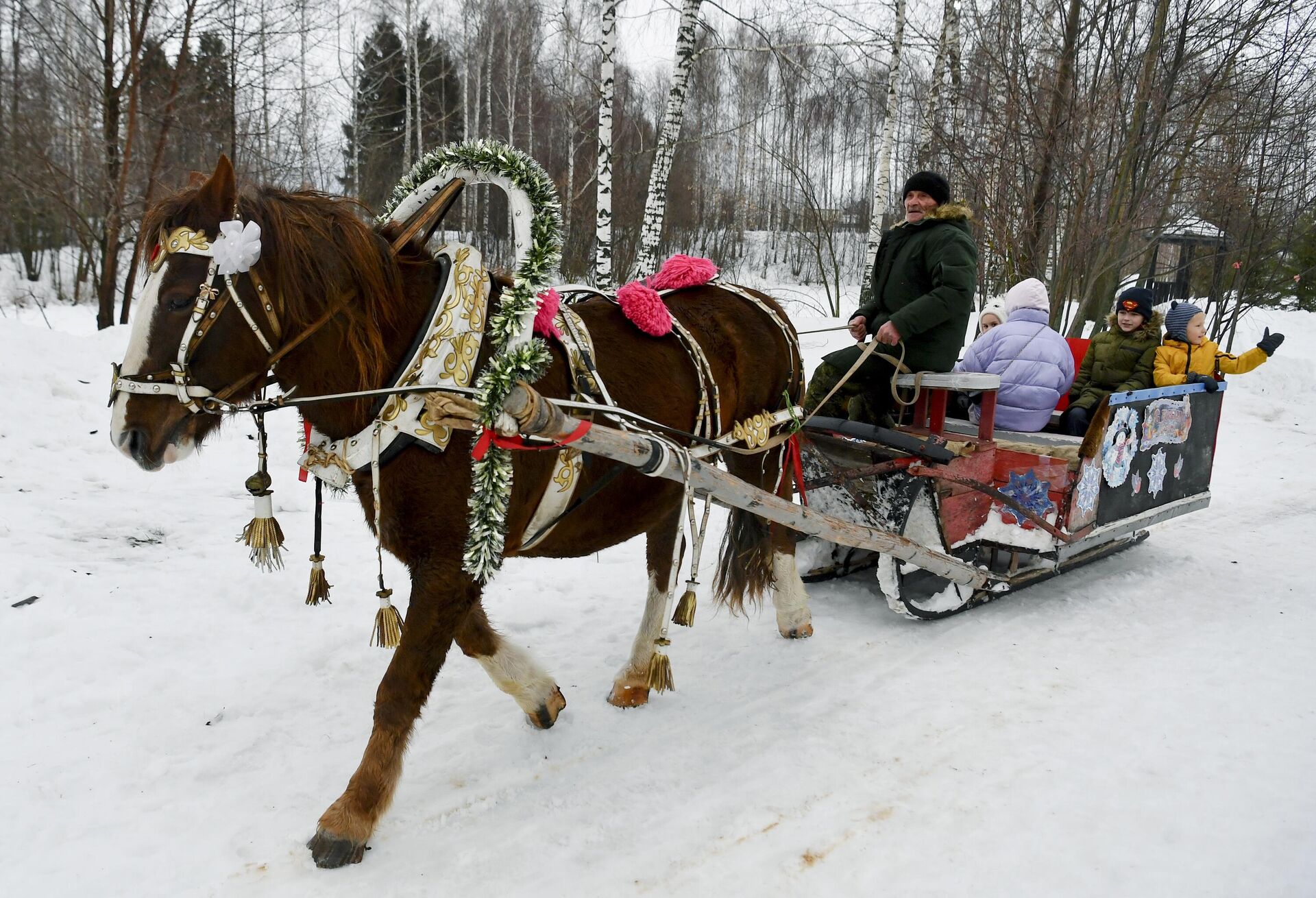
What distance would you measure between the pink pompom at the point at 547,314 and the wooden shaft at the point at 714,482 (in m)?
0.33

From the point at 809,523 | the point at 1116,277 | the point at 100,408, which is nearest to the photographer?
the point at 809,523

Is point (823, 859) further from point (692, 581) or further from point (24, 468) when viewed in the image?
point (24, 468)

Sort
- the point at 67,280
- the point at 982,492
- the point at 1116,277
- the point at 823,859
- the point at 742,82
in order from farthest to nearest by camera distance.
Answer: the point at 742,82 → the point at 67,280 → the point at 1116,277 → the point at 982,492 → the point at 823,859

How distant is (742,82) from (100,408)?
20409 millimetres

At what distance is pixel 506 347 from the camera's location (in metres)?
2.25

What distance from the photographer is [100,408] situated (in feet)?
20.2

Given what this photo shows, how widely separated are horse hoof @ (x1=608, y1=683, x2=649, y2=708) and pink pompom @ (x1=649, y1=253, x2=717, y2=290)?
166 cm

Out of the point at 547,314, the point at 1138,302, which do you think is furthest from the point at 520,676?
the point at 1138,302

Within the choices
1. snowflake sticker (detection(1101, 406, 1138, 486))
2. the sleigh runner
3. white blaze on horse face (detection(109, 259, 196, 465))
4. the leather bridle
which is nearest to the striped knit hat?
the sleigh runner

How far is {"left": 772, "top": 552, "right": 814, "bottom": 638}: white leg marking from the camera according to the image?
149 inches

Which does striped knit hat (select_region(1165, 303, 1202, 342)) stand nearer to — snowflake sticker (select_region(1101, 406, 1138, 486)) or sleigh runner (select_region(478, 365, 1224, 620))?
sleigh runner (select_region(478, 365, 1224, 620))

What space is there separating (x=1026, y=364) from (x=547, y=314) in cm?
288

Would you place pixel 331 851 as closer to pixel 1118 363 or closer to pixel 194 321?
pixel 194 321

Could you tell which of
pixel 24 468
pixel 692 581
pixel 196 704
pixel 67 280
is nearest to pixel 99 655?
pixel 196 704
